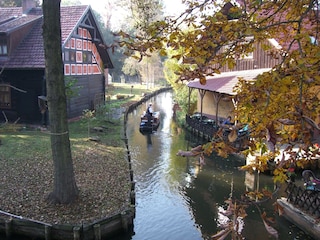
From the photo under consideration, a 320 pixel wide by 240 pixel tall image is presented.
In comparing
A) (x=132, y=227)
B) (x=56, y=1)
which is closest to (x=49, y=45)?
(x=56, y=1)

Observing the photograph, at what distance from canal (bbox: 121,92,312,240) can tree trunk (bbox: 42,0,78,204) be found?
245 cm

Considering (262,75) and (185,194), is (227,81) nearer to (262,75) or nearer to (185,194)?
(185,194)

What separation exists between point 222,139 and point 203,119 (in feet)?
68.1

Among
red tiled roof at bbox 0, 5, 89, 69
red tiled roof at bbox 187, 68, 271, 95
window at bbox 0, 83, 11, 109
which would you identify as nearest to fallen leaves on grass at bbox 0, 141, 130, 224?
red tiled roof at bbox 187, 68, 271, 95

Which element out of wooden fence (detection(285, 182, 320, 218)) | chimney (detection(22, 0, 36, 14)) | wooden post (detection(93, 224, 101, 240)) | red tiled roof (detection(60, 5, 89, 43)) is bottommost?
wooden post (detection(93, 224, 101, 240))

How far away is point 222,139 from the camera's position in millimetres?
3068

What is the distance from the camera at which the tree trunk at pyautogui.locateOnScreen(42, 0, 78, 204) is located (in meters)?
8.53

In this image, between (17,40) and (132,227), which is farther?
(17,40)

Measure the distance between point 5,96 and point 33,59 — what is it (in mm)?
3343

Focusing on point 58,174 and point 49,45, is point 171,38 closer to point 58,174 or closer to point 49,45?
point 49,45

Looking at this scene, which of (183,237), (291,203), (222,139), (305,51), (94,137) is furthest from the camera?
(94,137)

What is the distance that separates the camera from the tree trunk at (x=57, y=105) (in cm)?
853

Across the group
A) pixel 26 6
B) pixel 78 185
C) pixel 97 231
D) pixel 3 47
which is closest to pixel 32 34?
pixel 3 47

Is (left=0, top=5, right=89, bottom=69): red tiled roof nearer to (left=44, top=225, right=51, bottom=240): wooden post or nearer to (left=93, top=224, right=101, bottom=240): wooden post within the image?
(left=44, top=225, right=51, bottom=240): wooden post
